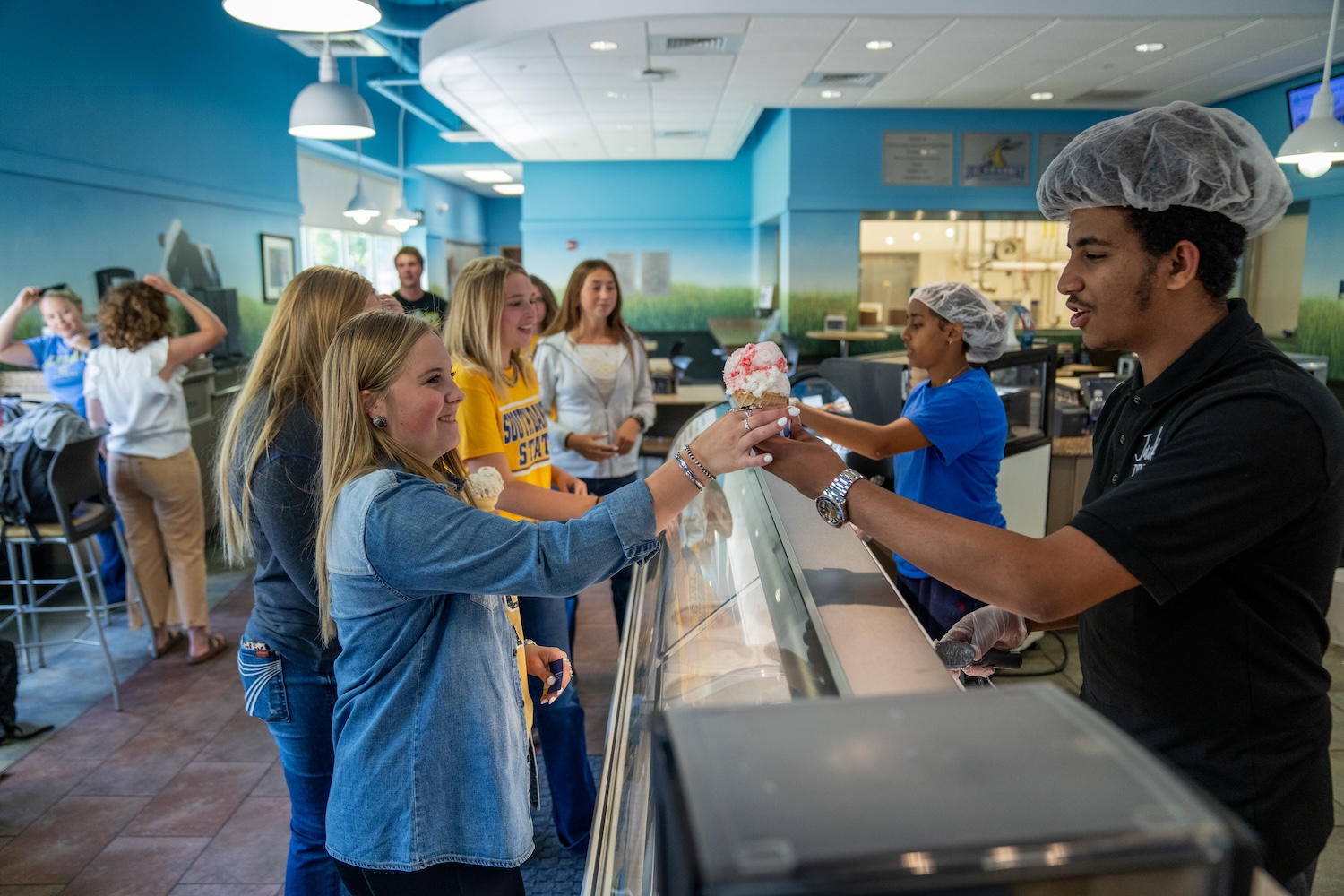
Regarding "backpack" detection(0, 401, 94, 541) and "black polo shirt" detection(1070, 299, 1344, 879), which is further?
"backpack" detection(0, 401, 94, 541)

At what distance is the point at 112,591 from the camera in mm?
5387

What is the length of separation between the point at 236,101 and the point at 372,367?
8.92 meters

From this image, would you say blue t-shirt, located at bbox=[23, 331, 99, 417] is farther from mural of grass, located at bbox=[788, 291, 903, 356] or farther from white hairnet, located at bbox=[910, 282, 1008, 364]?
mural of grass, located at bbox=[788, 291, 903, 356]

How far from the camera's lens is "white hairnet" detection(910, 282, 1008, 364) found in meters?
2.81

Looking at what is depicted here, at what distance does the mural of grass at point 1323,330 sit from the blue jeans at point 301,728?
28.7 feet

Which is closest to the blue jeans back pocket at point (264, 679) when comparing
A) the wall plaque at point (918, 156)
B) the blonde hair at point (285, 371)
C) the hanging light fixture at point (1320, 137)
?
the blonde hair at point (285, 371)

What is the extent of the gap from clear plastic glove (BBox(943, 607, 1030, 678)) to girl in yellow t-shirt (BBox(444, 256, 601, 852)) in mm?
1248

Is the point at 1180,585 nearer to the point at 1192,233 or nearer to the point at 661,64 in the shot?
the point at 1192,233

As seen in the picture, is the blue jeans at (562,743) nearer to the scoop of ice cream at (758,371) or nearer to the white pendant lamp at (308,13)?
the scoop of ice cream at (758,371)

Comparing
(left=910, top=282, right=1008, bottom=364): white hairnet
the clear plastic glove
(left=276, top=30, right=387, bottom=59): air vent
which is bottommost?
the clear plastic glove

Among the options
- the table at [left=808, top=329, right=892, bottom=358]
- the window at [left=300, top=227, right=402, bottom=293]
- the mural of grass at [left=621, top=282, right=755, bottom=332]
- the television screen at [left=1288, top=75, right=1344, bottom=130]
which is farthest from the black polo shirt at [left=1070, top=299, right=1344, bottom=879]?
the mural of grass at [left=621, top=282, right=755, bottom=332]

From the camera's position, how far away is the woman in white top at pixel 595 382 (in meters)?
3.86

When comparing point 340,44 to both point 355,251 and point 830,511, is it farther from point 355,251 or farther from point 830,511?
point 830,511

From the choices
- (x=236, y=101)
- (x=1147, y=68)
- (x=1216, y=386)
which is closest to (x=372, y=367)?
(x=1216, y=386)
